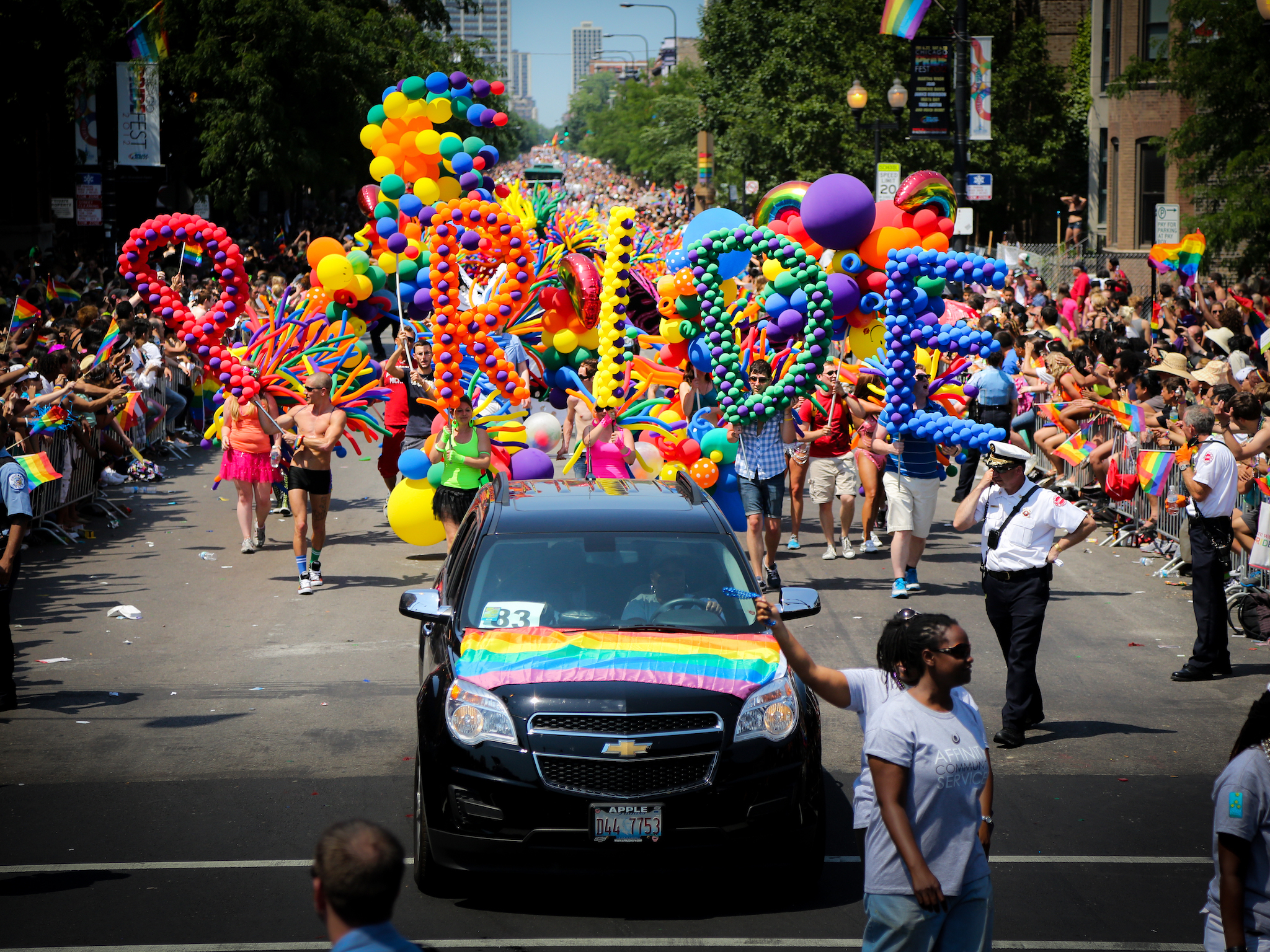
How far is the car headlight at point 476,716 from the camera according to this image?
5742mm

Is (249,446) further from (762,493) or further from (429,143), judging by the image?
(762,493)

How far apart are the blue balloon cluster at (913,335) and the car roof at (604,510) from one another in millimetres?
4135

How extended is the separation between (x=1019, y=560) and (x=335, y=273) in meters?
8.19

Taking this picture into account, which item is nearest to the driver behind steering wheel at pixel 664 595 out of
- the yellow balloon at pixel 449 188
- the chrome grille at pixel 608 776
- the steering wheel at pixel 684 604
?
the steering wheel at pixel 684 604

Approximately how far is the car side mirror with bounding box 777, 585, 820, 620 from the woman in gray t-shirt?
1.94 metres

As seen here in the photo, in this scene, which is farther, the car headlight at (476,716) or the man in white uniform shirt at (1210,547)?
the man in white uniform shirt at (1210,547)

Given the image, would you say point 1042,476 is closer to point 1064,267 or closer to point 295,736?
point 295,736

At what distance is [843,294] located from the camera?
1295 cm

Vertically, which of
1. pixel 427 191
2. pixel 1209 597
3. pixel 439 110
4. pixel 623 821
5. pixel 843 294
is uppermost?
pixel 439 110

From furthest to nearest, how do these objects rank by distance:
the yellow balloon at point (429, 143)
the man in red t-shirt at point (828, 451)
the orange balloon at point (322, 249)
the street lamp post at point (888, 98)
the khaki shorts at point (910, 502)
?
the street lamp post at point (888, 98) → the yellow balloon at point (429, 143) → the orange balloon at point (322, 249) → the man in red t-shirt at point (828, 451) → the khaki shorts at point (910, 502)

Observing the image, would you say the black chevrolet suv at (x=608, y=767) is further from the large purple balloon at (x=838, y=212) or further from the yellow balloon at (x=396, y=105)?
the yellow balloon at (x=396, y=105)

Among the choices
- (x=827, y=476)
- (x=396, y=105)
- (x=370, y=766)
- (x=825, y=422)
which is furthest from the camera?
(x=396, y=105)

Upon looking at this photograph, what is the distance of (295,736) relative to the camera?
27.4ft

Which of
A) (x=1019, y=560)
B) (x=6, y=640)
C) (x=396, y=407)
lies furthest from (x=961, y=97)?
(x=6, y=640)
